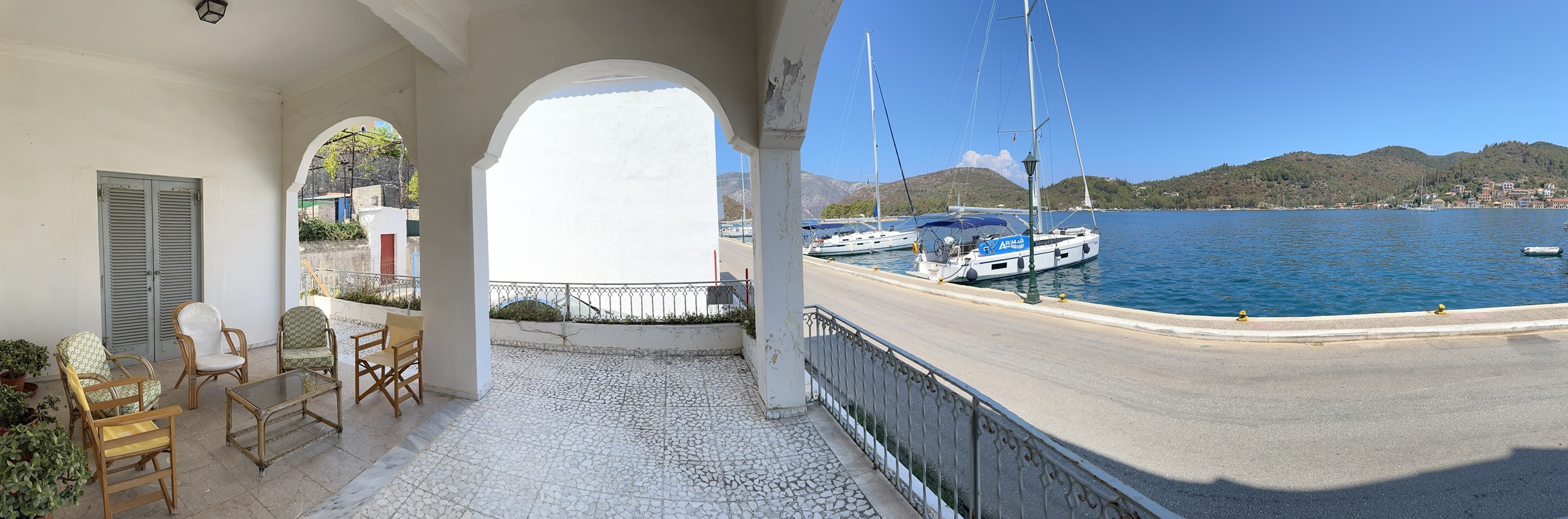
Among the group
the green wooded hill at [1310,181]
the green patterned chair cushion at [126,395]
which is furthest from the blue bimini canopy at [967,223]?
the green wooded hill at [1310,181]

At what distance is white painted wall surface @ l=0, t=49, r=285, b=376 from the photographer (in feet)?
15.2

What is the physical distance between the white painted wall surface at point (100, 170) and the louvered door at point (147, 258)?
4.7 inches

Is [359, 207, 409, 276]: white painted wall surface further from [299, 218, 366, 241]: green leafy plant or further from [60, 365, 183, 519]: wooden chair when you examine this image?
[60, 365, 183, 519]: wooden chair

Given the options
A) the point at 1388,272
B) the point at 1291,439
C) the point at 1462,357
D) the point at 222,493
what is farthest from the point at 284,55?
the point at 1388,272

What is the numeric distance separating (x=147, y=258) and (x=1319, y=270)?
1721 inches

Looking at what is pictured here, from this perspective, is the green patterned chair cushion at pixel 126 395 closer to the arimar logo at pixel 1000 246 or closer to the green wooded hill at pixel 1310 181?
the arimar logo at pixel 1000 246

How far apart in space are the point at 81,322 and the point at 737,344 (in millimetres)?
6400

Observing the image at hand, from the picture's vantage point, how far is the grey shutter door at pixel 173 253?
18.1 ft

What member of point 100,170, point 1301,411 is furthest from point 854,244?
point 100,170

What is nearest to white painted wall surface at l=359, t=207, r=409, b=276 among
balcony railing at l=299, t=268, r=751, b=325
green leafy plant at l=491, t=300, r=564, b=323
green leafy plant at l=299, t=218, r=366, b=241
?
green leafy plant at l=299, t=218, r=366, b=241

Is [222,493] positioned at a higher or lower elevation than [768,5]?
lower

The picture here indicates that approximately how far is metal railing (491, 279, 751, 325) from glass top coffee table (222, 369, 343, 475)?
2.65m

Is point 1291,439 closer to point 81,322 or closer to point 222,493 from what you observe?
point 222,493

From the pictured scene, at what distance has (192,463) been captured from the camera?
10.8 feet
